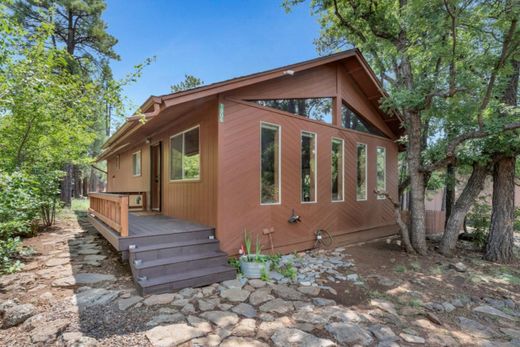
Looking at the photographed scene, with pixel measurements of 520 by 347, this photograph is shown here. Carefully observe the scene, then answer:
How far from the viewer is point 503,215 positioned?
632 cm

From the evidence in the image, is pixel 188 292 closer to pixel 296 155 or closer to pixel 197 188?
pixel 197 188

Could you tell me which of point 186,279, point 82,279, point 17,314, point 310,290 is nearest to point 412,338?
point 310,290

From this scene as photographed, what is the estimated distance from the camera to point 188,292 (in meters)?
3.66

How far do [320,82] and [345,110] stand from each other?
51.5 inches

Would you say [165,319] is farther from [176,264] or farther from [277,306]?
[277,306]

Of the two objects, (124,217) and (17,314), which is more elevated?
(124,217)

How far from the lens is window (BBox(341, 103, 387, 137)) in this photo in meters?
7.30

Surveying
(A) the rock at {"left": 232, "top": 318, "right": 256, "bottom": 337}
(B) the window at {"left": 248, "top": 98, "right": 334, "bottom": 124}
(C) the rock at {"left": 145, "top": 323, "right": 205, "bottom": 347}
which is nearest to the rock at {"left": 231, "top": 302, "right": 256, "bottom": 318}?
(A) the rock at {"left": 232, "top": 318, "right": 256, "bottom": 337}

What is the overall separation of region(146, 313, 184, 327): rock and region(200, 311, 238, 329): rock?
0.25 metres

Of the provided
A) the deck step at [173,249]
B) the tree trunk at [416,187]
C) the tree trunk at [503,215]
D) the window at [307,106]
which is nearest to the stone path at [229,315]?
the deck step at [173,249]

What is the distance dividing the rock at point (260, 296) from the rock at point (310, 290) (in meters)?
0.49

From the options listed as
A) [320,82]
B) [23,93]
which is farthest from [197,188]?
[320,82]

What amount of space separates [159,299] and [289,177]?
11.3 ft

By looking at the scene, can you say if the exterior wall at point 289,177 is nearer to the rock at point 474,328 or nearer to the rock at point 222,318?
the rock at point 222,318
